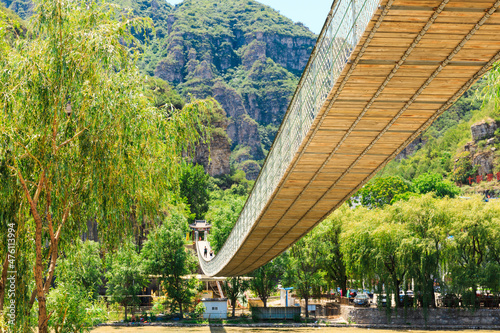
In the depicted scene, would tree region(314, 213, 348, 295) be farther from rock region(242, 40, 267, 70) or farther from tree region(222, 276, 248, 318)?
rock region(242, 40, 267, 70)

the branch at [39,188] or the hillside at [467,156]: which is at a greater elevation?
the hillside at [467,156]

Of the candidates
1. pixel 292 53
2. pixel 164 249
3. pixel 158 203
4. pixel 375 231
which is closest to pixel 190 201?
pixel 164 249

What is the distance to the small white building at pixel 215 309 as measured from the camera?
2306 centimetres

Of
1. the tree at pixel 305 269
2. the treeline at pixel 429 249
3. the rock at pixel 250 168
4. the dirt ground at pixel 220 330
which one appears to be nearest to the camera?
the treeline at pixel 429 249

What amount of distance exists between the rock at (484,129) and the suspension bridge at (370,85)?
5897cm

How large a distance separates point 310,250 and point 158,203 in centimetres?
1695

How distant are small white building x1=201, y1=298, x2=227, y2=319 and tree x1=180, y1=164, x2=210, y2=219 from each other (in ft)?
93.0

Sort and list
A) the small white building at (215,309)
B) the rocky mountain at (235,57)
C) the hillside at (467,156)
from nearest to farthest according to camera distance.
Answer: the small white building at (215,309) < the hillside at (467,156) < the rocky mountain at (235,57)

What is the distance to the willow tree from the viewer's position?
6.25 meters

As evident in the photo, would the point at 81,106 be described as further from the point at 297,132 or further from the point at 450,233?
the point at 450,233

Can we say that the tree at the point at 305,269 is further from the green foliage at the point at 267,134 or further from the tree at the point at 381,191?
the green foliage at the point at 267,134

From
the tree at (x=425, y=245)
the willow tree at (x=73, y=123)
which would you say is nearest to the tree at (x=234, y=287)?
the tree at (x=425, y=245)

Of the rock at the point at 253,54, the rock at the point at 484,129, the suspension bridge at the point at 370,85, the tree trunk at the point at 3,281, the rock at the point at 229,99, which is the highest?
the rock at the point at 253,54

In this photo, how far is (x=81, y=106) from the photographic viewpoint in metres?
6.39
